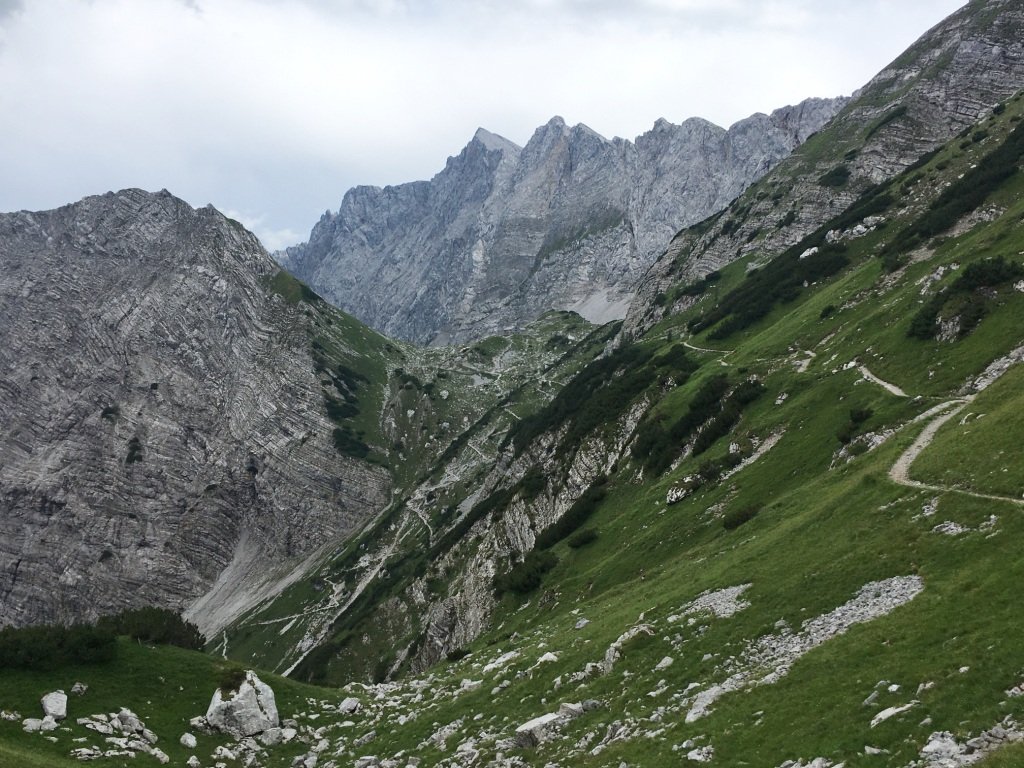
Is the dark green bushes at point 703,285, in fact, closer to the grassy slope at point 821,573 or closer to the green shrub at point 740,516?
the grassy slope at point 821,573

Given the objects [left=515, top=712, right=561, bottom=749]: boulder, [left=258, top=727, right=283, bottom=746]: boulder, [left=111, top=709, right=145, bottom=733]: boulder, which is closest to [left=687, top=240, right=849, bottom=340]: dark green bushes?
[left=258, top=727, right=283, bottom=746]: boulder

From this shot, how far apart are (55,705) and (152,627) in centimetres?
897

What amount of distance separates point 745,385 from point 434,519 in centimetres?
11357

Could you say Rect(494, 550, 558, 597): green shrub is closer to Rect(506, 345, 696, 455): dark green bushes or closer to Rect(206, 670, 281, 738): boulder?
Rect(206, 670, 281, 738): boulder

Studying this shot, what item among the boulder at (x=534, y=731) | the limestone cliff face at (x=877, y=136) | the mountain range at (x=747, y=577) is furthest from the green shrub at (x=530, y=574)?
the limestone cliff face at (x=877, y=136)

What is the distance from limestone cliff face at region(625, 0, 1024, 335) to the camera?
141000 mm

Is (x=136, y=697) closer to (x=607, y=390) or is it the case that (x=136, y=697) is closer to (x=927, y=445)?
(x=927, y=445)

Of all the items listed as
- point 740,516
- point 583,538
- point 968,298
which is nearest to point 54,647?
point 583,538

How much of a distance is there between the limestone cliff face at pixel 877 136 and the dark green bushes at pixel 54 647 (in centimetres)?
13314

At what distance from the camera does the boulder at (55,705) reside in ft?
104

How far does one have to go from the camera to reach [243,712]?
35844mm

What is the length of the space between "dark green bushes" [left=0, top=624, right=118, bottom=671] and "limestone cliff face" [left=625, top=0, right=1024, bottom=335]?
133142 millimetres

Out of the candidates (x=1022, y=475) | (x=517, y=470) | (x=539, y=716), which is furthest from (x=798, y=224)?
(x=539, y=716)

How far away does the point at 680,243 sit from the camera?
195 meters
